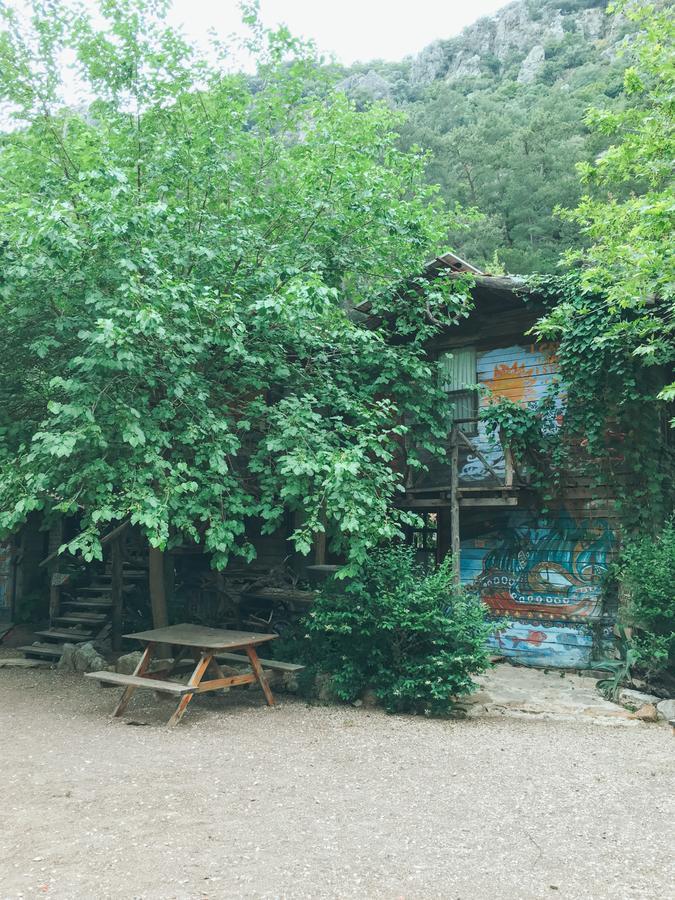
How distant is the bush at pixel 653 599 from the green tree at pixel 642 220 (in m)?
2.00

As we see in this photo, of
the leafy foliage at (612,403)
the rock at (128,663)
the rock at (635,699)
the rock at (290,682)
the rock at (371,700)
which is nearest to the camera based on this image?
the rock at (371,700)

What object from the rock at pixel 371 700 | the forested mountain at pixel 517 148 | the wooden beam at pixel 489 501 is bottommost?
the rock at pixel 371 700

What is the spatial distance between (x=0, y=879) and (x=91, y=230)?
211 inches

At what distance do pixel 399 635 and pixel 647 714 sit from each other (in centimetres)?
274

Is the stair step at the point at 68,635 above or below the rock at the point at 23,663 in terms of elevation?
above

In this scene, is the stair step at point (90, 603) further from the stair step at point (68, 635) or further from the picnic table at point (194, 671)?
the picnic table at point (194, 671)

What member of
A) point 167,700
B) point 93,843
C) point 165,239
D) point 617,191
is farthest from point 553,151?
point 93,843

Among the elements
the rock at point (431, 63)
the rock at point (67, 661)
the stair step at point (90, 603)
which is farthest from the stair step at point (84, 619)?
the rock at point (431, 63)

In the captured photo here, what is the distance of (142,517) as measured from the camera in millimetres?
6344

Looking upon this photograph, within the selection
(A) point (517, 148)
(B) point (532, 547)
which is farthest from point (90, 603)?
(A) point (517, 148)

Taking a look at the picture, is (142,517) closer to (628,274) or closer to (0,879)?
(0,879)

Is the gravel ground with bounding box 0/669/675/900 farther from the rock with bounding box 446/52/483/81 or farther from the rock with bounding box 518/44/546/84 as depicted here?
the rock with bounding box 446/52/483/81

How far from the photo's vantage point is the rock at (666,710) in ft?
24.7

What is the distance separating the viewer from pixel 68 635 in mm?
11688
